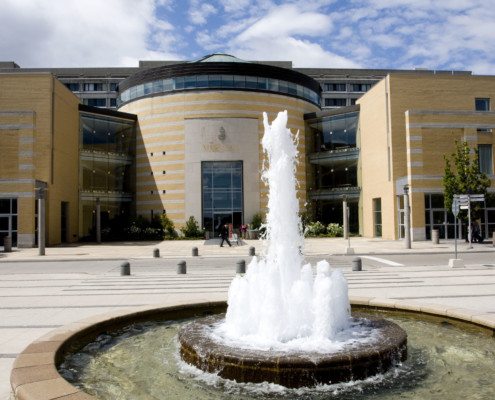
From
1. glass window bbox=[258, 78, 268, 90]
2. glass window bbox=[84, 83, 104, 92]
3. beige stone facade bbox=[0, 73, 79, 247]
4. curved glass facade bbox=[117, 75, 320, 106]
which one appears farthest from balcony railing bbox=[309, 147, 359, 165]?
glass window bbox=[84, 83, 104, 92]

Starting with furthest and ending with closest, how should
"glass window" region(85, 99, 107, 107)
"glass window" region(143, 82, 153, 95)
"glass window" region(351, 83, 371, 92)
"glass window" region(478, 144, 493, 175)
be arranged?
"glass window" region(351, 83, 371, 92), "glass window" region(85, 99, 107, 107), "glass window" region(143, 82, 153, 95), "glass window" region(478, 144, 493, 175)

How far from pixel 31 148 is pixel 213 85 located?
18.5 meters

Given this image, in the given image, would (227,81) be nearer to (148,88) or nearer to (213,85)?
(213,85)

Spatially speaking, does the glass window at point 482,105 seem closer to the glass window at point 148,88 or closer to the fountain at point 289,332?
the glass window at point 148,88

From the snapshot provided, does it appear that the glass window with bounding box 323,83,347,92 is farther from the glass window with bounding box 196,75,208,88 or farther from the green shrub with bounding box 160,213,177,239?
the green shrub with bounding box 160,213,177,239

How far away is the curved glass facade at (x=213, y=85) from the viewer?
45.8 m

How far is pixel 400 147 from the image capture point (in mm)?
37719

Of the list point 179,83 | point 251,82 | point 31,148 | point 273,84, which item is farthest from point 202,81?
point 31,148

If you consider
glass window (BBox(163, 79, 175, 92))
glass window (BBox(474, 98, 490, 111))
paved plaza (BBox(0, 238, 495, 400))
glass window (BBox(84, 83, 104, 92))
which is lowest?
paved plaza (BBox(0, 238, 495, 400))

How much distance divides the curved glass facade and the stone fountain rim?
38490mm

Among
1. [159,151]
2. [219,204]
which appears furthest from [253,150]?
[159,151]

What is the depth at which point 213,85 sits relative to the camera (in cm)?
4578

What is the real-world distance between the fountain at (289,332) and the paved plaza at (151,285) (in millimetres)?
2468

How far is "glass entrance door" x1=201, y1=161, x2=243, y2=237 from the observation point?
46.0m
